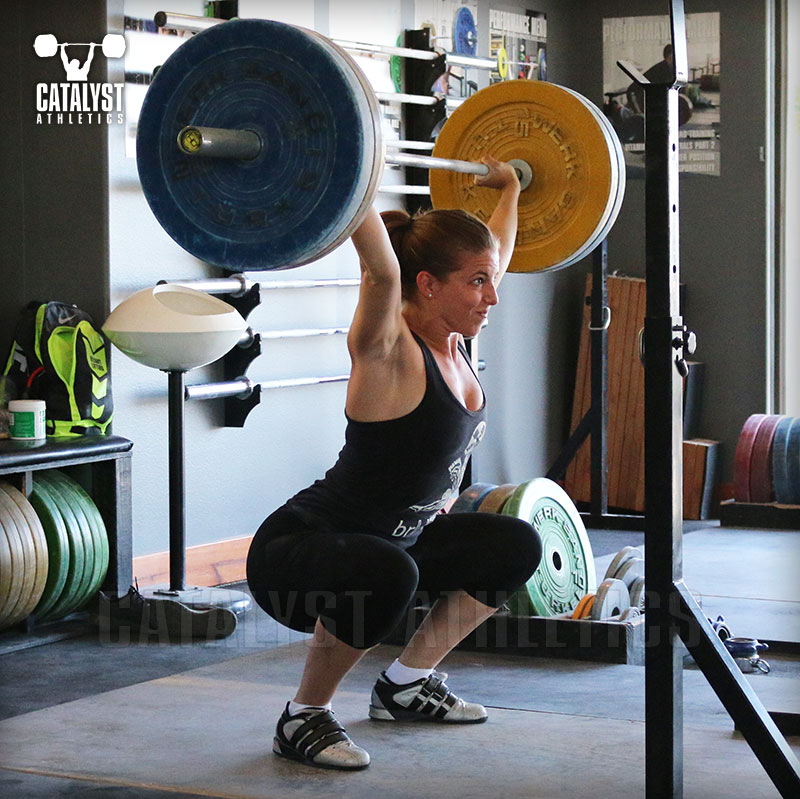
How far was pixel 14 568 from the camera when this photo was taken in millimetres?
3695

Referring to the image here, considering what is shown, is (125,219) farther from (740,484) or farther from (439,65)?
(740,484)

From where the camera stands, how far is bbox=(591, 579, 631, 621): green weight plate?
366 centimetres

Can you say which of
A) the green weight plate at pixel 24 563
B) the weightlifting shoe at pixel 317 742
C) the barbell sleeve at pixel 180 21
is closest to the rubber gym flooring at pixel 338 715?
the weightlifting shoe at pixel 317 742

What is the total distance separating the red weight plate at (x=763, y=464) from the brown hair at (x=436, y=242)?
10.6ft

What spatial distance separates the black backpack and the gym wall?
0.67ft

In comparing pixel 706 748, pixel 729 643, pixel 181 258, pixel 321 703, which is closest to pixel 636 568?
pixel 729 643

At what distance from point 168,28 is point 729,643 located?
253cm

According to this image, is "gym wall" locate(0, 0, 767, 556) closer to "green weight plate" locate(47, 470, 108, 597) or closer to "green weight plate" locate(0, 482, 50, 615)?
"green weight plate" locate(47, 470, 108, 597)

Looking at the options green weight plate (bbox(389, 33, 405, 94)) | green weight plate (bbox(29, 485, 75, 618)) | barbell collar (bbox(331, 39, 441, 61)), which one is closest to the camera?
green weight plate (bbox(29, 485, 75, 618))

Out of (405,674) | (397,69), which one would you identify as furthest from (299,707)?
(397,69)

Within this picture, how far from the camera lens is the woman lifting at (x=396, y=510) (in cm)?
259

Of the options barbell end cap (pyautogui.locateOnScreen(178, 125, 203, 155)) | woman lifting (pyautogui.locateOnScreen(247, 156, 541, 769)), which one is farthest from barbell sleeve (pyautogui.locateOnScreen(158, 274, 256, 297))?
barbell end cap (pyautogui.locateOnScreen(178, 125, 203, 155))

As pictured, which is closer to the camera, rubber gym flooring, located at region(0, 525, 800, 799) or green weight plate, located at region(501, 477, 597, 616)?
rubber gym flooring, located at region(0, 525, 800, 799)

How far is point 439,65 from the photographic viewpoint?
5.35m
